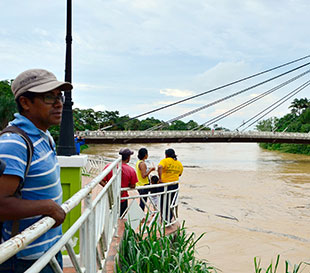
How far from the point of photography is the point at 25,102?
1439 mm

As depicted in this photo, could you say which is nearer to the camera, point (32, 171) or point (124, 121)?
point (32, 171)

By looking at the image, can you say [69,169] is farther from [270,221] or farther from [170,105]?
[170,105]

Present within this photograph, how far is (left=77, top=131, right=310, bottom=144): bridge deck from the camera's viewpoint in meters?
29.6

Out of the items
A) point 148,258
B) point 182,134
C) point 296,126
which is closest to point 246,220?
point 148,258

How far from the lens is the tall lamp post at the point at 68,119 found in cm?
300

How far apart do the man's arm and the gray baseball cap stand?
395 millimetres

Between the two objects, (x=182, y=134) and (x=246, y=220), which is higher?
(x=182, y=134)

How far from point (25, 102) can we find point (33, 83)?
89 millimetres

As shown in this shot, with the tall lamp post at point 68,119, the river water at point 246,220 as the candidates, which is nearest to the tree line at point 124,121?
the river water at point 246,220

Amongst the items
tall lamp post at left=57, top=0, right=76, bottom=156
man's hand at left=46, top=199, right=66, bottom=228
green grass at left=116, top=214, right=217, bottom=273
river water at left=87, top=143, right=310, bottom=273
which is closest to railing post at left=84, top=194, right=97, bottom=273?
man's hand at left=46, top=199, right=66, bottom=228

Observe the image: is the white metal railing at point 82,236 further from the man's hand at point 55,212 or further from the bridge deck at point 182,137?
the bridge deck at point 182,137

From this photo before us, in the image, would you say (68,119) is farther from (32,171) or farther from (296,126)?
(296,126)

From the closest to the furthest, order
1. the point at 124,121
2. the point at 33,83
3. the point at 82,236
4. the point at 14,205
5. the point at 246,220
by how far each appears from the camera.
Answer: the point at 14,205 → the point at 33,83 → the point at 82,236 → the point at 246,220 → the point at 124,121

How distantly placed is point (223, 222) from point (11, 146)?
7.29 metres
